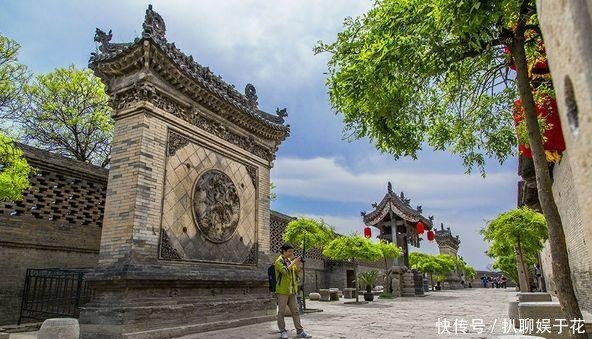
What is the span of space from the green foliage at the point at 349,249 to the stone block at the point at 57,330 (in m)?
14.9

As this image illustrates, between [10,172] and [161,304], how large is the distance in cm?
382

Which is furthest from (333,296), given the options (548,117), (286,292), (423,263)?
(423,263)

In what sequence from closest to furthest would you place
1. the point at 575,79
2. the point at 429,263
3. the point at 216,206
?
1. the point at 575,79
2. the point at 216,206
3. the point at 429,263

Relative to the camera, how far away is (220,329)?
8.52m

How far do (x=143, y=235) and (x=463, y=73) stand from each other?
21.5 ft

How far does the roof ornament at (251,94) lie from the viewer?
12.5m

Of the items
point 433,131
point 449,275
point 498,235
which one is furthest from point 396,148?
point 449,275

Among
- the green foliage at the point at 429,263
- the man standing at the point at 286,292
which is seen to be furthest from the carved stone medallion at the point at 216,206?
the green foliage at the point at 429,263

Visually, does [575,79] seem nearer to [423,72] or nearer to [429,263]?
[423,72]

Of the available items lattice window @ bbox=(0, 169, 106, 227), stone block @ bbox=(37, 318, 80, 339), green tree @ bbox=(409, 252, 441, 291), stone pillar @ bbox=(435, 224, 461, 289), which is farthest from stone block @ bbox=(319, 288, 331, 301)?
stone pillar @ bbox=(435, 224, 461, 289)

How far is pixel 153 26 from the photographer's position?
8500 millimetres

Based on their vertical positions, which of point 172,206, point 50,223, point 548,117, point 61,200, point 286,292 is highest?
point 548,117

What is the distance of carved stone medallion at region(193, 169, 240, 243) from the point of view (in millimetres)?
9273

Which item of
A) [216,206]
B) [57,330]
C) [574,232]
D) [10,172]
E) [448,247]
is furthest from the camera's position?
[448,247]
